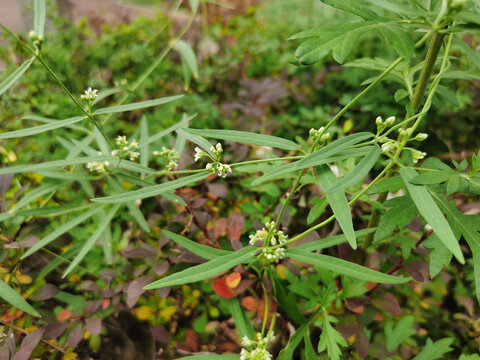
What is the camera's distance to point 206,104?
192 cm

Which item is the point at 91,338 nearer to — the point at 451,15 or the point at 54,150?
the point at 54,150

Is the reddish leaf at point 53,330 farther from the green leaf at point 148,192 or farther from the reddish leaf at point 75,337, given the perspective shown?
the green leaf at point 148,192

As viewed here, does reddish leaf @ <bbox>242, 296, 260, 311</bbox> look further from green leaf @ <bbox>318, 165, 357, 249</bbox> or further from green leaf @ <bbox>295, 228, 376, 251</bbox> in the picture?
green leaf @ <bbox>318, 165, 357, 249</bbox>

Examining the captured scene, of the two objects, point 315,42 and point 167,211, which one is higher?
point 315,42

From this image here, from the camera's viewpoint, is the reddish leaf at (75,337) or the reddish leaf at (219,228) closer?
the reddish leaf at (75,337)

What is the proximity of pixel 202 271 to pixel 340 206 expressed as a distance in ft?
0.98

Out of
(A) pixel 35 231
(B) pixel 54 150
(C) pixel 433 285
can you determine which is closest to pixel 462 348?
(C) pixel 433 285

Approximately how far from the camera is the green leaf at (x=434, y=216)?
2.03ft

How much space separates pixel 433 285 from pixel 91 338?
115 cm

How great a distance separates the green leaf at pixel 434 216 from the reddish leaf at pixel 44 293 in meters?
0.96

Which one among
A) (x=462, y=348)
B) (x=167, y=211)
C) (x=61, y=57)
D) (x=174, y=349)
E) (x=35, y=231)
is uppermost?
(x=61, y=57)

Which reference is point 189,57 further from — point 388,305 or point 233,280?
point 388,305

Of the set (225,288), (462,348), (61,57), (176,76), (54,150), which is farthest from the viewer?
(176,76)

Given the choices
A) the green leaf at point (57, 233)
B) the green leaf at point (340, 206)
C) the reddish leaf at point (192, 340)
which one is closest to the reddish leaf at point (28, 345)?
the green leaf at point (57, 233)
